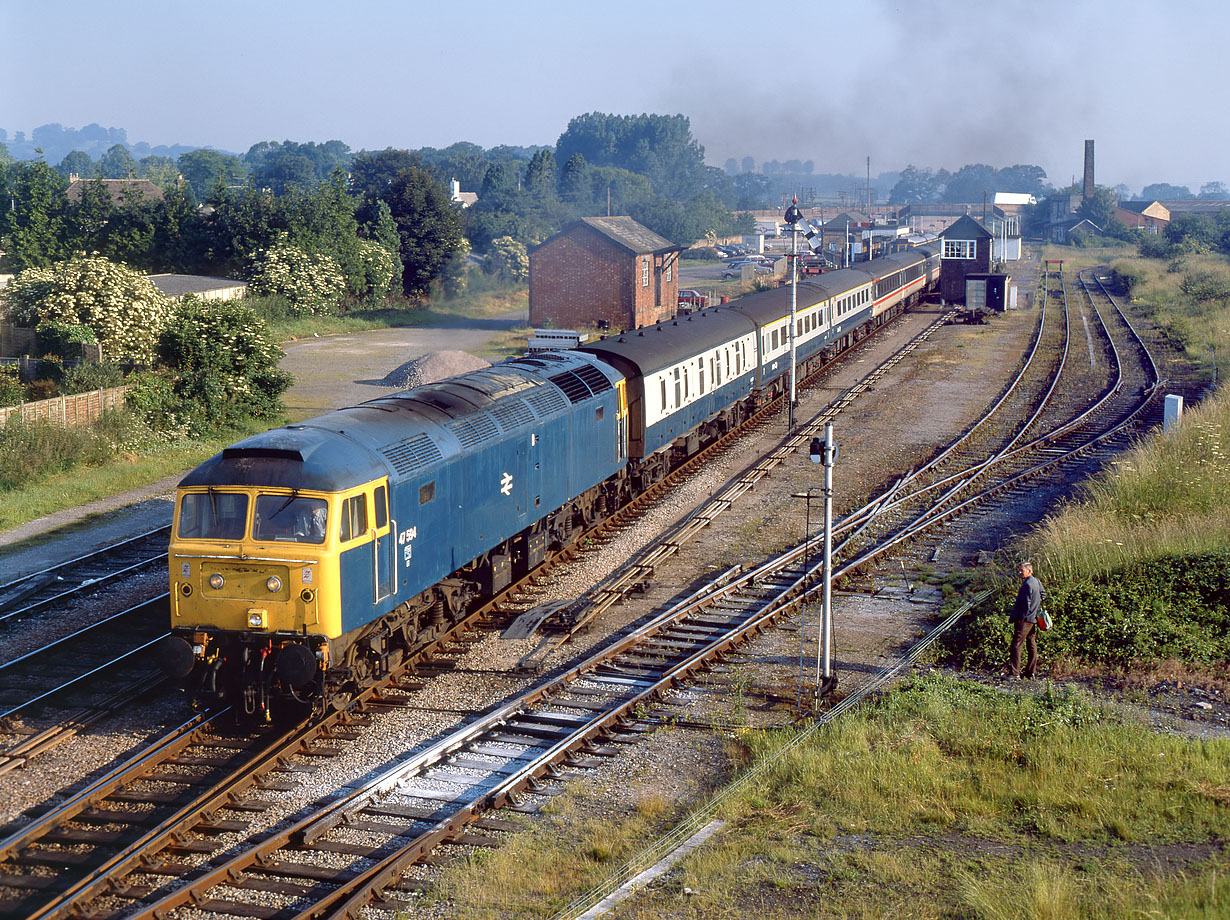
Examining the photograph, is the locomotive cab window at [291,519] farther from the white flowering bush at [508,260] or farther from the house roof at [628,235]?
the white flowering bush at [508,260]

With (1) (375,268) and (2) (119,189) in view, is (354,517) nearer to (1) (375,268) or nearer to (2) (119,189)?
(1) (375,268)

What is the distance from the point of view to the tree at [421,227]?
73312 mm

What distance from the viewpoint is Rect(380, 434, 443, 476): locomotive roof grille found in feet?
46.8

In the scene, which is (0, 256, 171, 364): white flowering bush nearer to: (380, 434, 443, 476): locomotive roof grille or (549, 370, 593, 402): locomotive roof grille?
(549, 370, 593, 402): locomotive roof grille

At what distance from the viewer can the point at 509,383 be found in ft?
60.6

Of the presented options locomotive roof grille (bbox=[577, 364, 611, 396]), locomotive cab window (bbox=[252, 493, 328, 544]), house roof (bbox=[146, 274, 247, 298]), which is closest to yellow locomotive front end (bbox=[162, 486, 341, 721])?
locomotive cab window (bbox=[252, 493, 328, 544])

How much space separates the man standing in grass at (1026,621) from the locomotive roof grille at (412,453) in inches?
309

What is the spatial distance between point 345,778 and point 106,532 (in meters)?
13.1

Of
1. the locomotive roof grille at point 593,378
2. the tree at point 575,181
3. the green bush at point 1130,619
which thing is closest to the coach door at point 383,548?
the locomotive roof grille at point 593,378

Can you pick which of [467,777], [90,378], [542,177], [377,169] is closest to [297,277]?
[90,378]

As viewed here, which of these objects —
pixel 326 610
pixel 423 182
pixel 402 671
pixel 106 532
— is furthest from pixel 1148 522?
pixel 423 182

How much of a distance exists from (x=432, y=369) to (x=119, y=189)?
192 feet

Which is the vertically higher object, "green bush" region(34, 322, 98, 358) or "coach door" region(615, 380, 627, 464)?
"green bush" region(34, 322, 98, 358)

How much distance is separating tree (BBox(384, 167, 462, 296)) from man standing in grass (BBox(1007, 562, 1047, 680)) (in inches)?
2451
